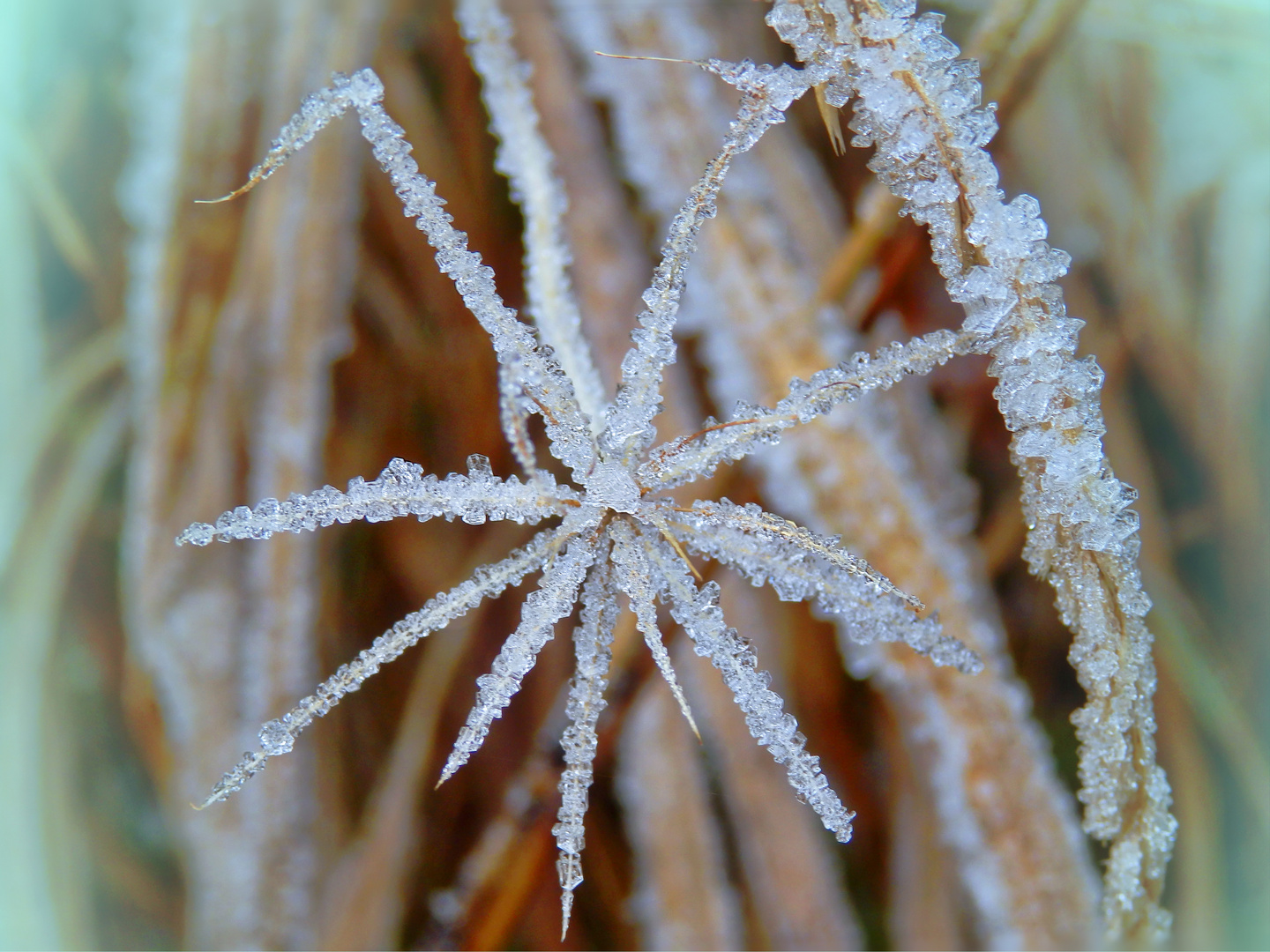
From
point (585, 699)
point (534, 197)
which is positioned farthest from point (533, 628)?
point (534, 197)

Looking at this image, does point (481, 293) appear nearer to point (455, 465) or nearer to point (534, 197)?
point (534, 197)

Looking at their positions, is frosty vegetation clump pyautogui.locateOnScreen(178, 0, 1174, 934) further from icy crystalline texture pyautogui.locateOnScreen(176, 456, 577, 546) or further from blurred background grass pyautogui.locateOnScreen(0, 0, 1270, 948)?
blurred background grass pyautogui.locateOnScreen(0, 0, 1270, 948)

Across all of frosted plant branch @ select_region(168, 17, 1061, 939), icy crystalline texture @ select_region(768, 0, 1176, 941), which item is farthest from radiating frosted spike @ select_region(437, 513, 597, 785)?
icy crystalline texture @ select_region(768, 0, 1176, 941)

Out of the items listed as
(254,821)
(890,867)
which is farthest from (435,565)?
(890,867)

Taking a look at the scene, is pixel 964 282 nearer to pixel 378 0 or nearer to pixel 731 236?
pixel 731 236

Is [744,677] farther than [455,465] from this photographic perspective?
No
